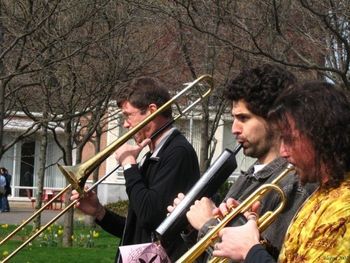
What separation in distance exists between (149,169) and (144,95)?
45cm

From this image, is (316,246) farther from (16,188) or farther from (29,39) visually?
(16,188)

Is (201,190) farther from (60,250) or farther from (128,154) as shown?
(60,250)

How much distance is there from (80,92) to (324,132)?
27.2ft

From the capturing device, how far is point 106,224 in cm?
450

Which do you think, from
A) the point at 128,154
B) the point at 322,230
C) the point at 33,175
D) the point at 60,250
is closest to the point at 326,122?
the point at 322,230

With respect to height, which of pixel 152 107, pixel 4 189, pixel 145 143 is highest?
pixel 152 107

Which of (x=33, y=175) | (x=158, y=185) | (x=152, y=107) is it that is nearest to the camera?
(x=158, y=185)

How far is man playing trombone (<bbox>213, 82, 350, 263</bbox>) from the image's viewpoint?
237cm

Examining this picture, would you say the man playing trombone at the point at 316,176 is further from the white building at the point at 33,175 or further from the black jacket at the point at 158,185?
the white building at the point at 33,175

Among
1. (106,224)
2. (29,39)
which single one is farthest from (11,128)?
(106,224)

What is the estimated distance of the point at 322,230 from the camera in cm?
238

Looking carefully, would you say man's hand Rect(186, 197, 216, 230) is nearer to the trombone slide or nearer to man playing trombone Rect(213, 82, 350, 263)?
the trombone slide

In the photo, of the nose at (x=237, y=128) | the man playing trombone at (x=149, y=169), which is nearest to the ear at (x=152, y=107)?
the man playing trombone at (x=149, y=169)

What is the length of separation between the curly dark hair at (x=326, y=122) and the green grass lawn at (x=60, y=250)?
25.0ft
